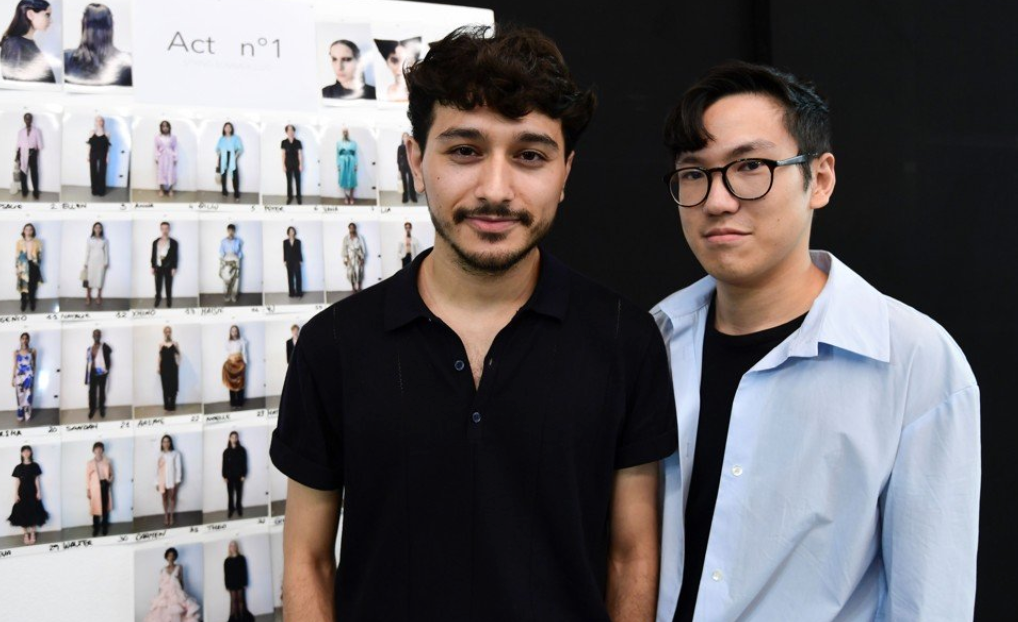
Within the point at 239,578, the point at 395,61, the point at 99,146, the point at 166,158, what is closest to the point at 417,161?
the point at 395,61

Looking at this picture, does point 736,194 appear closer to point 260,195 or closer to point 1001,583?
point 260,195

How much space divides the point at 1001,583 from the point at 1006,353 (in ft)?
2.37

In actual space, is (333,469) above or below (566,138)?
below

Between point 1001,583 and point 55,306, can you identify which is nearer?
point 55,306

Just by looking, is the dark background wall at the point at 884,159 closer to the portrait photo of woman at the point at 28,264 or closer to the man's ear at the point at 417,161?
the man's ear at the point at 417,161

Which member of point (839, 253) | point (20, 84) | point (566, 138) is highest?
point (20, 84)

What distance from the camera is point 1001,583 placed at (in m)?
2.36

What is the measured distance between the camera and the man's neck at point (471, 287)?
4.78 ft

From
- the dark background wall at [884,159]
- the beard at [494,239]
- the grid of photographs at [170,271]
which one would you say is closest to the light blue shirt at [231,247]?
the grid of photographs at [170,271]

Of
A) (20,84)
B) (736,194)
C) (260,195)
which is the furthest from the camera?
(260,195)

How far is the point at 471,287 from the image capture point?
1463 mm

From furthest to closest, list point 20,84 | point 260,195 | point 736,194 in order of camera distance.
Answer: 1. point 260,195
2. point 20,84
3. point 736,194

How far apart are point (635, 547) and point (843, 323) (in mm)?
586

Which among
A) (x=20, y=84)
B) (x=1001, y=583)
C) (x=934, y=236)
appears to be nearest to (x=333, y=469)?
(x=20, y=84)
